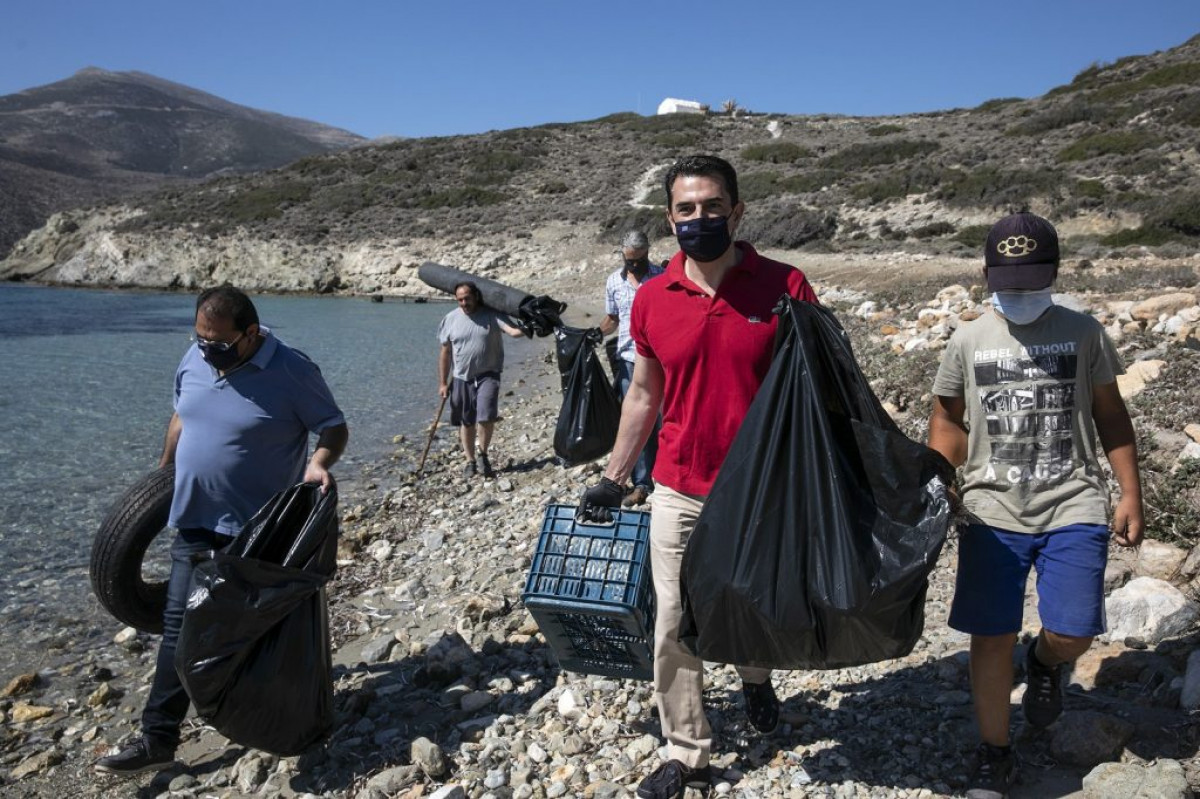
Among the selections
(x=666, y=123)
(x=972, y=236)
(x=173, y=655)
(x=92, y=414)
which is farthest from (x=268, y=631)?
(x=666, y=123)

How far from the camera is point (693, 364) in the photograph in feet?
9.21

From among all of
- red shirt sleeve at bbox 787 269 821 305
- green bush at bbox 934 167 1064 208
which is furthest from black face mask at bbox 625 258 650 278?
green bush at bbox 934 167 1064 208

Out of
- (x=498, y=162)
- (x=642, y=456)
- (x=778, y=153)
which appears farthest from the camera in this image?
(x=498, y=162)

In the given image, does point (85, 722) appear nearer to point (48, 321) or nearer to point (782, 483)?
point (782, 483)

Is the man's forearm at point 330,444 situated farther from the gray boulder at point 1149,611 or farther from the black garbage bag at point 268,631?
the gray boulder at point 1149,611

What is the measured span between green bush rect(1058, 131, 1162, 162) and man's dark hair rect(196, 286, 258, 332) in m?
31.0

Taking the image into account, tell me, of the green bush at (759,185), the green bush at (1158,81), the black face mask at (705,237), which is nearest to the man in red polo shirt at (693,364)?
the black face mask at (705,237)

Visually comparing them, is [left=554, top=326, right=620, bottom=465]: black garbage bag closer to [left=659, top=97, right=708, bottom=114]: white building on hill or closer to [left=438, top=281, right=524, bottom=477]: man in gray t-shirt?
[left=438, top=281, right=524, bottom=477]: man in gray t-shirt

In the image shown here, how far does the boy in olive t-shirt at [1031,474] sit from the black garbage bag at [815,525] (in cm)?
28

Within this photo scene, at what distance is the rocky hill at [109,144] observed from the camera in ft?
264

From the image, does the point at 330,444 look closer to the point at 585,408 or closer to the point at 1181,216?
the point at 585,408

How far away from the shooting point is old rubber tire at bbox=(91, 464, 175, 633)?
12.5 feet

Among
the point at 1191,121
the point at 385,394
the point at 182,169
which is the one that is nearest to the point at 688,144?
the point at 1191,121

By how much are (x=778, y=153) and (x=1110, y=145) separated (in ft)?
58.0
